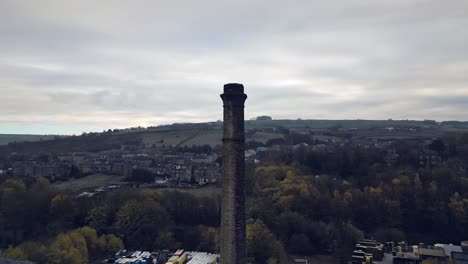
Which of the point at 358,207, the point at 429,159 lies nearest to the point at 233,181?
the point at 358,207

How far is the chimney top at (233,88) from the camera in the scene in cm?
1245

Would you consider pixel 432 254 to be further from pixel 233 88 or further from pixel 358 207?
pixel 233 88

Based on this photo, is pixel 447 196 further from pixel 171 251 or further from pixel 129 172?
pixel 129 172

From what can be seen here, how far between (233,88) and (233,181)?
114 inches

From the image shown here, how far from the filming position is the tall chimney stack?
12141mm

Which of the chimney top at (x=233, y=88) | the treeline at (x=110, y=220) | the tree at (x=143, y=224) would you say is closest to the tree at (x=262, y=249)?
the treeline at (x=110, y=220)

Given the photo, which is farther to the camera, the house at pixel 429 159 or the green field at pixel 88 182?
the green field at pixel 88 182

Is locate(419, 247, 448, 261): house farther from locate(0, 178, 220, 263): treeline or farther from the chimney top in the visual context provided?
the chimney top

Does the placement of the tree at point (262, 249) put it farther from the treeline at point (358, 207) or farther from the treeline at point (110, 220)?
the treeline at point (110, 220)

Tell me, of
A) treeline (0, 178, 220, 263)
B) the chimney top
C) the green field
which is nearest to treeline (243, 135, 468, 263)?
treeline (0, 178, 220, 263)

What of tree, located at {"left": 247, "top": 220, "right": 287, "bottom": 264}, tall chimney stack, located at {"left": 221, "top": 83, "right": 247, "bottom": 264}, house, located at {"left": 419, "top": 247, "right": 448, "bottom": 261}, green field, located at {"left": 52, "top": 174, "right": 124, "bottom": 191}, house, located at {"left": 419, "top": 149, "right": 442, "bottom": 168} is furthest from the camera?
green field, located at {"left": 52, "top": 174, "right": 124, "bottom": 191}

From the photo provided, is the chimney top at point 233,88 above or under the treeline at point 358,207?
above

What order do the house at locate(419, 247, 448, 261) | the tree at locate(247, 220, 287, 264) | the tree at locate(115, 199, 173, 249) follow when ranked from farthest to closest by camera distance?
the tree at locate(115, 199, 173, 249), the tree at locate(247, 220, 287, 264), the house at locate(419, 247, 448, 261)

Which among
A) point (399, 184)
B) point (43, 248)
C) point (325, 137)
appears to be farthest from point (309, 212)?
point (325, 137)
